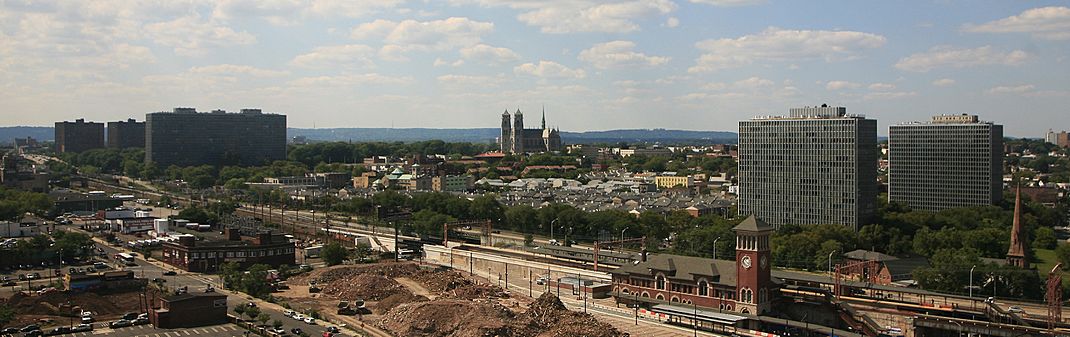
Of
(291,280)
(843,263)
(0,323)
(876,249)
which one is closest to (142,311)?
(0,323)

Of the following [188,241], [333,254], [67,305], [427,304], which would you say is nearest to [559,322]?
[427,304]

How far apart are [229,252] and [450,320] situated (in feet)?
103

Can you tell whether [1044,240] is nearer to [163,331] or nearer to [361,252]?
[361,252]

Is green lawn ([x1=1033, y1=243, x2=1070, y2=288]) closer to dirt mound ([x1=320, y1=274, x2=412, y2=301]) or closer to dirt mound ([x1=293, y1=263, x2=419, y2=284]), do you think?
dirt mound ([x1=320, y1=274, x2=412, y2=301])

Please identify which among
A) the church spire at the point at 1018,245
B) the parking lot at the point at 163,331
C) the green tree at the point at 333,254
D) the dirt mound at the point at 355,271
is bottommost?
the parking lot at the point at 163,331

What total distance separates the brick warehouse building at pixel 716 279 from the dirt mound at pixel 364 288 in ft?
51.8

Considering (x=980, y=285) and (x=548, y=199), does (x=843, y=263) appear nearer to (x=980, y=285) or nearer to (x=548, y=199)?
(x=980, y=285)

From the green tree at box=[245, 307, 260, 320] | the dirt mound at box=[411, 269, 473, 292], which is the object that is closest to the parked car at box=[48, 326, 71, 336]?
the green tree at box=[245, 307, 260, 320]

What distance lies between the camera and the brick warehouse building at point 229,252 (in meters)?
83.7

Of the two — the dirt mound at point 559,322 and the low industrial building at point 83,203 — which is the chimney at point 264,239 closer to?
the dirt mound at point 559,322

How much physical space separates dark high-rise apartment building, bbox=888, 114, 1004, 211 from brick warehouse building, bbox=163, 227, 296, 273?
244 ft

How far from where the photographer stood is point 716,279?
205 ft

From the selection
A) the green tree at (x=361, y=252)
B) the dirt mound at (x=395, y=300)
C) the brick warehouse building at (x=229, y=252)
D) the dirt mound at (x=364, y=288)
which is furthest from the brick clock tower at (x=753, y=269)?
the brick warehouse building at (x=229, y=252)

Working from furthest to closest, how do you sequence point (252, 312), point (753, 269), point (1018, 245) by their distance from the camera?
point (1018, 245)
point (252, 312)
point (753, 269)
